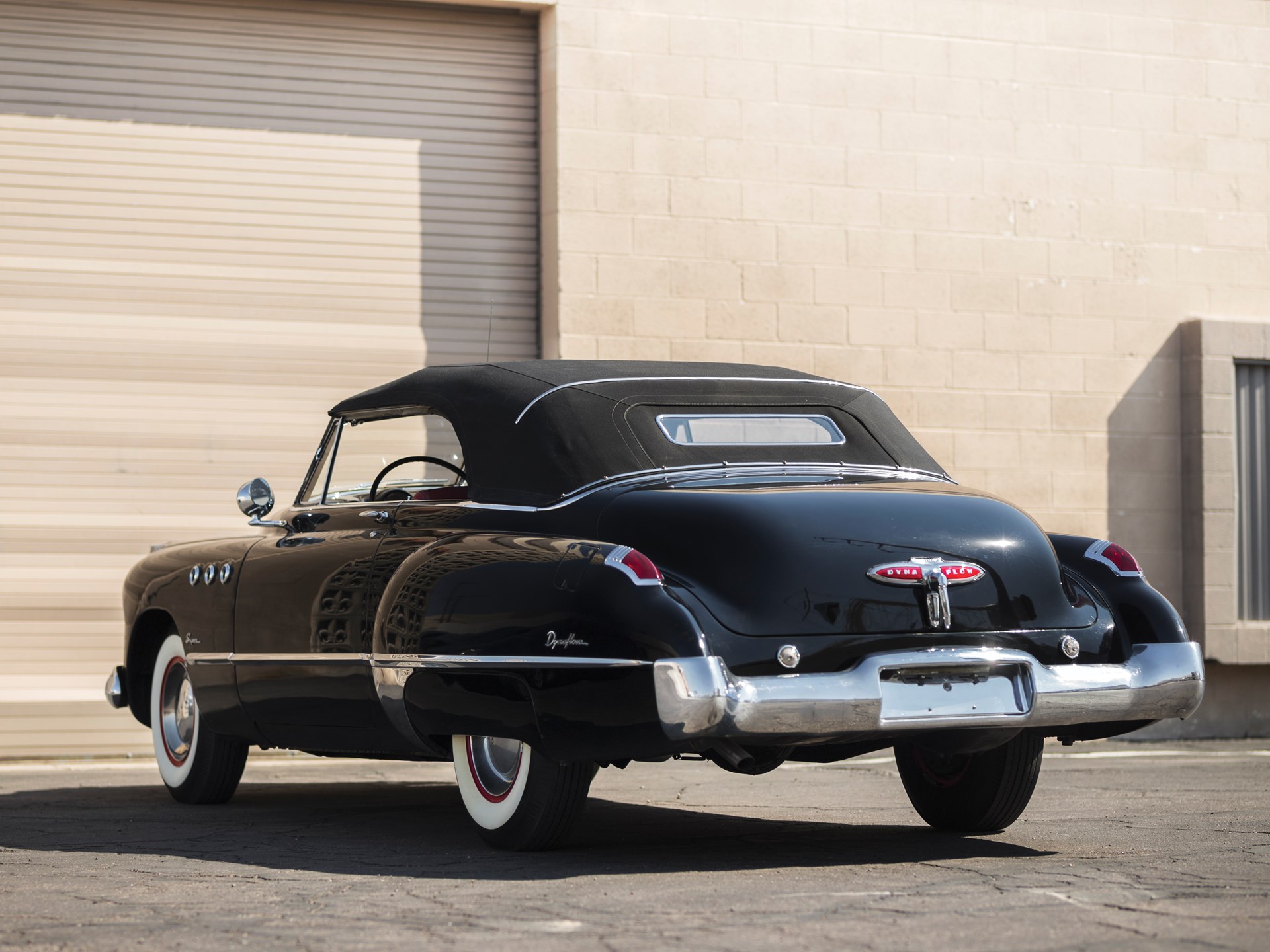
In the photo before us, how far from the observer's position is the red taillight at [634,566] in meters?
4.98

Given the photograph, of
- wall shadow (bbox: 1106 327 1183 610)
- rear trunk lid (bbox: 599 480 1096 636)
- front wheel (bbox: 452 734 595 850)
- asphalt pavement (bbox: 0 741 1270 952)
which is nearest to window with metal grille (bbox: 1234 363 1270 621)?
wall shadow (bbox: 1106 327 1183 610)

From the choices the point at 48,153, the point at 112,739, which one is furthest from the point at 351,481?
the point at 48,153

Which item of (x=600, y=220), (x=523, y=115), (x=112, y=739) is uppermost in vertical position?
(x=523, y=115)

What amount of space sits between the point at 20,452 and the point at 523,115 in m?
3.72

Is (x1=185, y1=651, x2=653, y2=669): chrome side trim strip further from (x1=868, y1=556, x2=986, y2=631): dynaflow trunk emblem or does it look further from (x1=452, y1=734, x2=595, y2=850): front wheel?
(x1=868, y1=556, x2=986, y2=631): dynaflow trunk emblem

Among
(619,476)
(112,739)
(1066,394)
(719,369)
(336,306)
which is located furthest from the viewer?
(1066,394)

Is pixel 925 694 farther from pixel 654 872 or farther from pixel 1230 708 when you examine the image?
pixel 1230 708

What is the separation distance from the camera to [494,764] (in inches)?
222

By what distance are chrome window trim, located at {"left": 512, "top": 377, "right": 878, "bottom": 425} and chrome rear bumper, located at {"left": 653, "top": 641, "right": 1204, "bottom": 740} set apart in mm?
1363

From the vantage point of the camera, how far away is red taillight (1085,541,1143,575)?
18.9ft

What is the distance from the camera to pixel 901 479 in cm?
594

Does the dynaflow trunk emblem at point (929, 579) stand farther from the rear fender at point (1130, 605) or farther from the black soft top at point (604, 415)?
the black soft top at point (604, 415)

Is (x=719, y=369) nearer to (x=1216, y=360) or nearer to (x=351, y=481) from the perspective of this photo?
(x=351, y=481)

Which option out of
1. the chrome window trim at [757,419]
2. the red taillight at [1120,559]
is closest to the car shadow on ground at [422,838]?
the red taillight at [1120,559]
